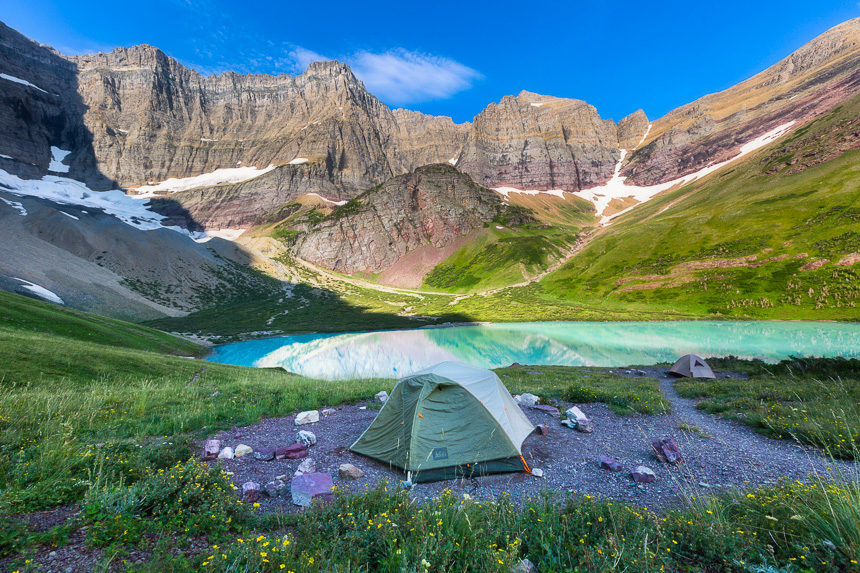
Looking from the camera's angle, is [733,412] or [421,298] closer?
[733,412]

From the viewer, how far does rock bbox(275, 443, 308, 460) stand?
11.3 m

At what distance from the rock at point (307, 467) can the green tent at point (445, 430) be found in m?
1.66

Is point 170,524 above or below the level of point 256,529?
above

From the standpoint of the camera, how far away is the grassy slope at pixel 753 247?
Result: 79562 millimetres

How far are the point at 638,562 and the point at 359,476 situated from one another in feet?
24.7

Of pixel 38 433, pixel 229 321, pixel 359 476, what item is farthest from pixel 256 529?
pixel 229 321

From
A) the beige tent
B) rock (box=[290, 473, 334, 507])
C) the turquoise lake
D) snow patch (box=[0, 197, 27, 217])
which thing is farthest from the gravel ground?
snow patch (box=[0, 197, 27, 217])

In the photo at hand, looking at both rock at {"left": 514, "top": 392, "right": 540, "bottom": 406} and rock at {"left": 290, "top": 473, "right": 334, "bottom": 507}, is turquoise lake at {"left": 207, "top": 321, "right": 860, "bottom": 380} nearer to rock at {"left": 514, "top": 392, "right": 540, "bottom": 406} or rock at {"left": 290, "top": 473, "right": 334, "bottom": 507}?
rock at {"left": 514, "top": 392, "right": 540, "bottom": 406}


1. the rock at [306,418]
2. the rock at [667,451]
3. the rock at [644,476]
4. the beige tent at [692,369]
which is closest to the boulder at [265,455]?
the rock at [306,418]

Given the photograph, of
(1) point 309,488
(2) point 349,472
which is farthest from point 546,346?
(1) point 309,488

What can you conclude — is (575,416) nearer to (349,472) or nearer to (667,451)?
(667,451)

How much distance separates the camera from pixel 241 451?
11.3m

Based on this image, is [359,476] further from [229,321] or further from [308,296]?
[308,296]

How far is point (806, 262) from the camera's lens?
8538cm
